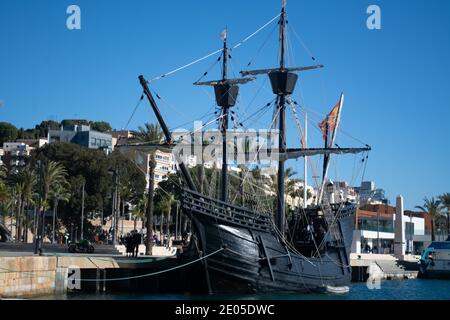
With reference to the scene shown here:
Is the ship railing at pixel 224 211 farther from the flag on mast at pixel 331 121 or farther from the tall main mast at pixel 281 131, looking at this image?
the flag on mast at pixel 331 121

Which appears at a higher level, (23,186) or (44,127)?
(44,127)

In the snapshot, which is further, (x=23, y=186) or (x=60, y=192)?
(x=60, y=192)

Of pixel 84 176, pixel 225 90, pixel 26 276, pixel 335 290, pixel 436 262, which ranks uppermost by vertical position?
pixel 225 90

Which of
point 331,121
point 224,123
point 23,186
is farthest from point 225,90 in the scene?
point 23,186

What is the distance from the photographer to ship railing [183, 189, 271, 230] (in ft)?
104

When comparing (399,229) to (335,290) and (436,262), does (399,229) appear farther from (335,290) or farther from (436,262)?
(335,290)

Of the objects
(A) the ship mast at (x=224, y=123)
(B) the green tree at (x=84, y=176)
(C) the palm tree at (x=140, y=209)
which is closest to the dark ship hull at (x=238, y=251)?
(A) the ship mast at (x=224, y=123)

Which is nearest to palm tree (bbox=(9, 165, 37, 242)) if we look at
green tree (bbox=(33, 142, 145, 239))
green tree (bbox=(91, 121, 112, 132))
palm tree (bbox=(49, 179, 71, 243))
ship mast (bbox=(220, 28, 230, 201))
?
palm tree (bbox=(49, 179, 71, 243))

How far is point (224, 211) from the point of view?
3253 centimetres

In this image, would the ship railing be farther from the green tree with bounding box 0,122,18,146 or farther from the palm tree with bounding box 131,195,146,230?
the green tree with bounding box 0,122,18,146

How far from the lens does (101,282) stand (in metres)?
32.9

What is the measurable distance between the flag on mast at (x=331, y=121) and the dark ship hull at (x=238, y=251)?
1319 cm

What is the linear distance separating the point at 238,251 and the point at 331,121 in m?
17.2
